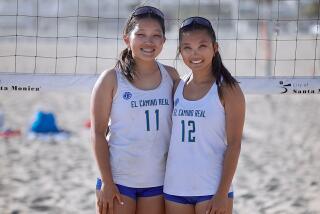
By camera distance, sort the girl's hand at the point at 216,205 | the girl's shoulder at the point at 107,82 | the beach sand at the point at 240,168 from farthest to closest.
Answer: the beach sand at the point at 240,168
the girl's shoulder at the point at 107,82
the girl's hand at the point at 216,205

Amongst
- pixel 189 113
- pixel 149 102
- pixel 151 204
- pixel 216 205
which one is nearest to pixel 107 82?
pixel 149 102

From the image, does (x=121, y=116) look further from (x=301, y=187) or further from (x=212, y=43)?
(x=301, y=187)

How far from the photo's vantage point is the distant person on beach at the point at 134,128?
289 cm

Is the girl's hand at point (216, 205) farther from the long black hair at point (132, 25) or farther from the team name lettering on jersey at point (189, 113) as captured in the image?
the long black hair at point (132, 25)

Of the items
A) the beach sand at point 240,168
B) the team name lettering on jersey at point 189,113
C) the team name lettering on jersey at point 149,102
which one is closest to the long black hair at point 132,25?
the team name lettering on jersey at point 149,102

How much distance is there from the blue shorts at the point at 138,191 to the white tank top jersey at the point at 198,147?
0.30 feet

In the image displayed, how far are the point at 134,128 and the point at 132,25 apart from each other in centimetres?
52

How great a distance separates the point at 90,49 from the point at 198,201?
16969mm

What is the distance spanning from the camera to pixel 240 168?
6.20 m

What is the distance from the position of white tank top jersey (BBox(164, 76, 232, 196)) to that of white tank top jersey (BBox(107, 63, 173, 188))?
8cm

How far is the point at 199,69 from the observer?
2.92 metres

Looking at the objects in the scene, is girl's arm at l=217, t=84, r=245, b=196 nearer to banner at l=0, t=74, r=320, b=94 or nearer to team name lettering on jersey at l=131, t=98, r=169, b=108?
team name lettering on jersey at l=131, t=98, r=169, b=108

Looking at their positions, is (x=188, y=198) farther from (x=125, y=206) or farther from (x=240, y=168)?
(x=240, y=168)

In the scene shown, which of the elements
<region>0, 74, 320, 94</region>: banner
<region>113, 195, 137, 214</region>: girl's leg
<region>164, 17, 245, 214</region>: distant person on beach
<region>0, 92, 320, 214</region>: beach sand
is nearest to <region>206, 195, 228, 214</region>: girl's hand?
<region>164, 17, 245, 214</region>: distant person on beach
